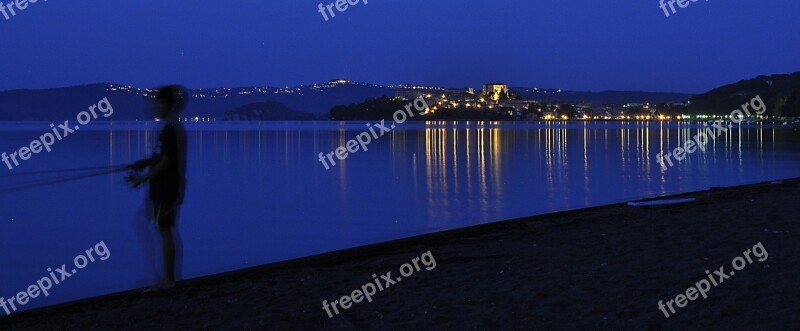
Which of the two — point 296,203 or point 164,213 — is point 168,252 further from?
point 296,203

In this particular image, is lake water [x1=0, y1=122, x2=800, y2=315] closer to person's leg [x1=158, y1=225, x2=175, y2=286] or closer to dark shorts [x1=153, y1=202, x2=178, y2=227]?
person's leg [x1=158, y1=225, x2=175, y2=286]

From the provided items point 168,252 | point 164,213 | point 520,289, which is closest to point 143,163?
point 164,213

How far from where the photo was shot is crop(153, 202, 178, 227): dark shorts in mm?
7605

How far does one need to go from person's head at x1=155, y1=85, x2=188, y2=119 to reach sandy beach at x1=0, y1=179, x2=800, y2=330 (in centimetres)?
171

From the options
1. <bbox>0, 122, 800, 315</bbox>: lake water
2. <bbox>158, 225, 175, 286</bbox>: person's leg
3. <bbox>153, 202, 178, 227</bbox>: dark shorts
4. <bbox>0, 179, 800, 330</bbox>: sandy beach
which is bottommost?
<bbox>0, 122, 800, 315</bbox>: lake water

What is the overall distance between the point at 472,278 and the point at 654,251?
80.6 inches

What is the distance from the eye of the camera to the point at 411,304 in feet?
22.9

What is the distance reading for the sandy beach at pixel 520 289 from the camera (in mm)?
6012

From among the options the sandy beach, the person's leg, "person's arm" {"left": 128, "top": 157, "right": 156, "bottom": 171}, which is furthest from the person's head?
the sandy beach

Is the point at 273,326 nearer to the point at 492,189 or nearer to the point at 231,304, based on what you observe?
the point at 231,304

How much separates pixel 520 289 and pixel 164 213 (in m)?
3.20

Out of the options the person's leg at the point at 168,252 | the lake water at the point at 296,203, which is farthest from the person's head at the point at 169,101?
the lake water at the point at 296,203

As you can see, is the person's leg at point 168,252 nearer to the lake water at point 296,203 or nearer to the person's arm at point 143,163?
the lake water at point 296,203

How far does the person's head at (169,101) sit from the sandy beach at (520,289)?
1714 mm
